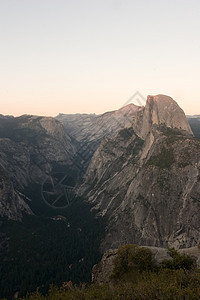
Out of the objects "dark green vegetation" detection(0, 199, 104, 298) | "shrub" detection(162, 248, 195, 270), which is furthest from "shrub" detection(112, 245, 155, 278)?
"dark green vegetation" detection(0, 199, 104, 298)

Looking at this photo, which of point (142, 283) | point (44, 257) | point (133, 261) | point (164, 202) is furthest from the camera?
point (44, 257)

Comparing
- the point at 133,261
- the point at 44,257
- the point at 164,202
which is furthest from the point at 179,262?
the point at 44,257

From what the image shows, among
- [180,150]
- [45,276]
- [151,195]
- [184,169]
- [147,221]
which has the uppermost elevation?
[180,150]

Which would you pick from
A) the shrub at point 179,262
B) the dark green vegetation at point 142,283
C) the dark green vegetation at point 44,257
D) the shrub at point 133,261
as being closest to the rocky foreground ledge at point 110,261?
the shrub at point 179,262

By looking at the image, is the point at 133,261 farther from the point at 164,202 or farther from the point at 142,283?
the point at 164,202

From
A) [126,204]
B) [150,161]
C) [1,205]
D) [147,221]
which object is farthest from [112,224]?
[1,205]

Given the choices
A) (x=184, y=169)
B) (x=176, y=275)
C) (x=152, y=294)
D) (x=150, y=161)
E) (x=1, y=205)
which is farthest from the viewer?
(x=1, y=205)

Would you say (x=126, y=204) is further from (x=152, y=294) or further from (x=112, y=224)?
(x=152, y=294)

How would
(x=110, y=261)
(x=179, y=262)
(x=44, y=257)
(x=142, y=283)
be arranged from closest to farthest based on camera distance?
(x=142, y=283), (x=179, y=262), (x=110, y=261), (x=44, y=257)
